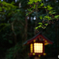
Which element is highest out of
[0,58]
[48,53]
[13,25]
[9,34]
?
[13,25]

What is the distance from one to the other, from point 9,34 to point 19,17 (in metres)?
2.67

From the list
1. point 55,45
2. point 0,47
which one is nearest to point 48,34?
point 55,45

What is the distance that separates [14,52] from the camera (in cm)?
970

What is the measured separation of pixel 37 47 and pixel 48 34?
5.07m

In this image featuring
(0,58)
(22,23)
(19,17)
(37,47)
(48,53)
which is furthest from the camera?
(0,58)

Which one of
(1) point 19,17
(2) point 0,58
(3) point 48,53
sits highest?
(1) point 19,17

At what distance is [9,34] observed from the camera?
37.2 ft

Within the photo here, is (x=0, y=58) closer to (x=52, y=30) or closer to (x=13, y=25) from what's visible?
(x=13, y=25)

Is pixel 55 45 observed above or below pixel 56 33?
below

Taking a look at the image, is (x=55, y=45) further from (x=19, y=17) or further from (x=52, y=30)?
(x=19, y=17)

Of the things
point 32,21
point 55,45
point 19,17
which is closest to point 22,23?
point 19,17

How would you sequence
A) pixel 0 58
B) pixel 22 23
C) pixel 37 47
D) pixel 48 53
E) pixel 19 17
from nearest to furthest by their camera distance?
pixel 37 47, pixel 19 17, pixel 22 23, pixel 48 53, pixel 0 58

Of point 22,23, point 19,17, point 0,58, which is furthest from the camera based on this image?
point 0,58

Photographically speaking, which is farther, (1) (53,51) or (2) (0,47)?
(2) (0,47)
